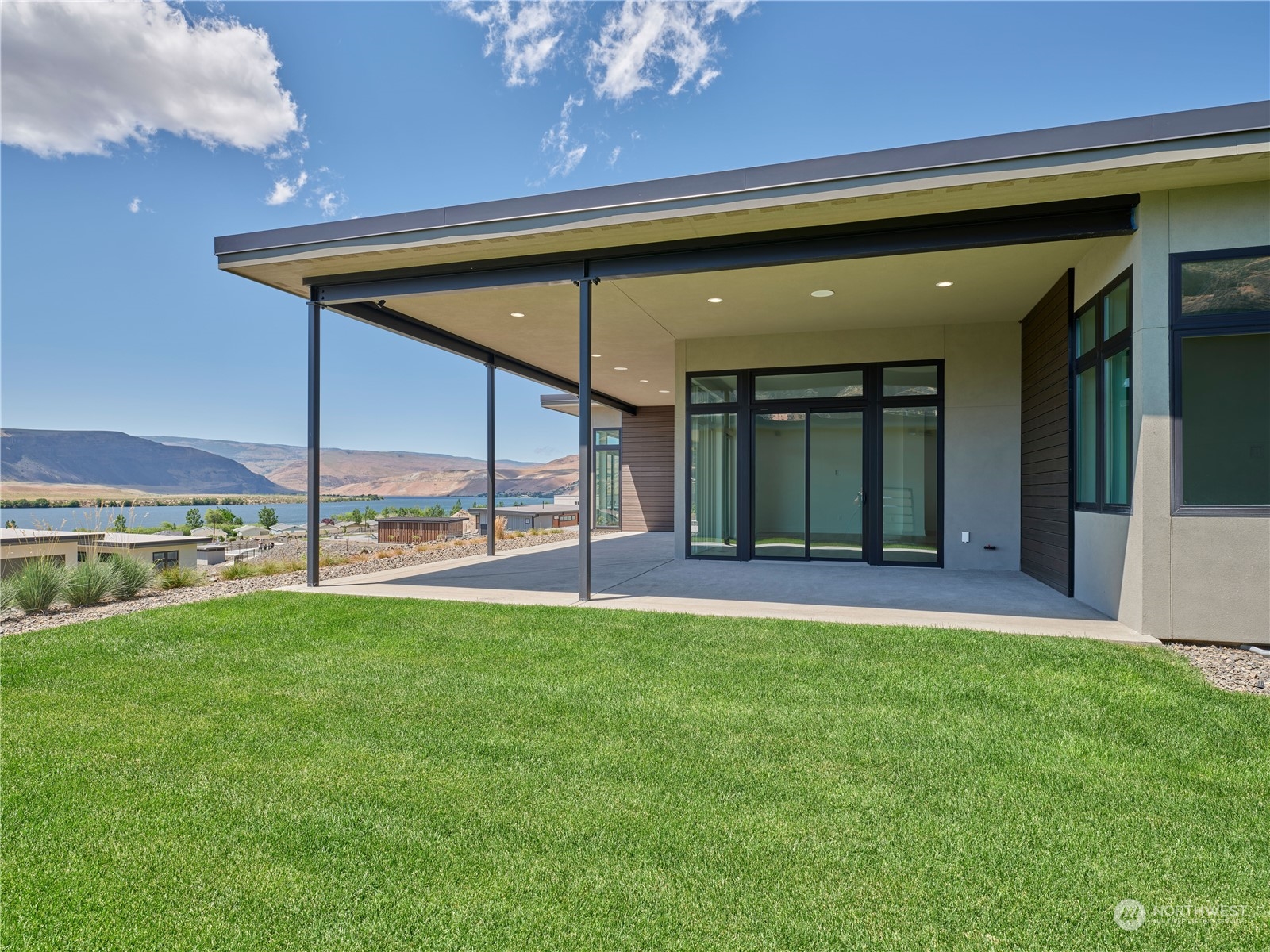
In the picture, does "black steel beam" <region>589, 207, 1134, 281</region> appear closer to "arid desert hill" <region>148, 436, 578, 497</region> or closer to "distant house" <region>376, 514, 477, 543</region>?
"distant house" <region>376, 514, 477, 543</region>

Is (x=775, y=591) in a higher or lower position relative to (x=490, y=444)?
lower

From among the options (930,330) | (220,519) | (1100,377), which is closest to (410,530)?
(930,330)

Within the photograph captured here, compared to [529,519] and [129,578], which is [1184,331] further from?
[529,519]

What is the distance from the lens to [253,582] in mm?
7816

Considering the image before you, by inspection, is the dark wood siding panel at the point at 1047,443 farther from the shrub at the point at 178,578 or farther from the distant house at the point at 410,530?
the distant house at the point at 410,530

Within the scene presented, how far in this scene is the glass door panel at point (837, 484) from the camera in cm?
945

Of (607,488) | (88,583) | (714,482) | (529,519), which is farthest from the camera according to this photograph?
(529,519)

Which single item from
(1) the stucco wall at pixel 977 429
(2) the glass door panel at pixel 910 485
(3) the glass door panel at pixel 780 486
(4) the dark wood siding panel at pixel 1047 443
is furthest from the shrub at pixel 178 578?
(4) the dark wood siding panel at pixel 1047 443

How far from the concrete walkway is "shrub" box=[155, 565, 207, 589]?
1.38 meters

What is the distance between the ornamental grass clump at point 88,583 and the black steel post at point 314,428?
1.78 metres

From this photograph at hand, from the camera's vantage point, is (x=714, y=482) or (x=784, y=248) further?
(x=714, y=482)

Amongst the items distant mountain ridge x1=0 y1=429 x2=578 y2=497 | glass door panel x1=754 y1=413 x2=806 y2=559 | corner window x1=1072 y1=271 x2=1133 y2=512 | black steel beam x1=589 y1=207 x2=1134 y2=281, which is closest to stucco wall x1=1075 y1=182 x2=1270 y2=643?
corner window x1=1072 y1=271 x2=1133 y2=512

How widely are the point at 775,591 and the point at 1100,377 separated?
3.42 m

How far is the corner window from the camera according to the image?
5.21m
